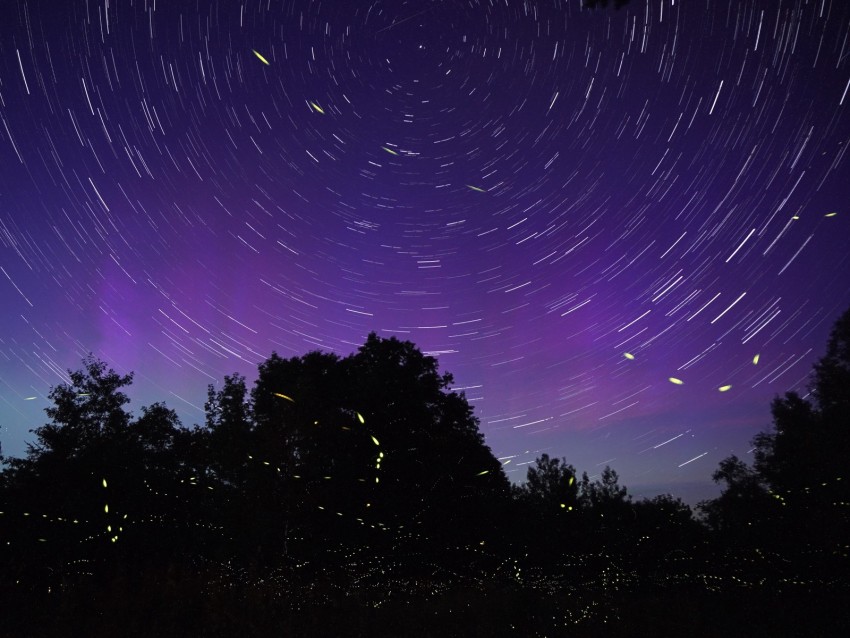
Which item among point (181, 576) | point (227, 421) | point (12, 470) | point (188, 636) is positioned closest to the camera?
point (188, 636)

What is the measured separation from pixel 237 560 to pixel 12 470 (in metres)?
9.17

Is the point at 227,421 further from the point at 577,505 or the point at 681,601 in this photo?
the point at 577,505

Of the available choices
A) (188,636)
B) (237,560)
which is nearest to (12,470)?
(237,560)

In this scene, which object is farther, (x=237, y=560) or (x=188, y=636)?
(x=237, y=560)

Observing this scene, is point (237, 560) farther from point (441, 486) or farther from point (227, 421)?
point (441, 486)

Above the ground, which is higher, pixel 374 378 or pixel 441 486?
pixel 374 378

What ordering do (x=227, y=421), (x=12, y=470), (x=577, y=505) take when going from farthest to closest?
(x=577, y=505), (x=227, y=421), (x=12, y=470)

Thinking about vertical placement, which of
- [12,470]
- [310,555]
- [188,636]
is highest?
[12,470]

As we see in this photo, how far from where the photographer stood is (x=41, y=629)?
6156 mm

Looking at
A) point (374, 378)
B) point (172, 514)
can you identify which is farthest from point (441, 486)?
point (172, 514)

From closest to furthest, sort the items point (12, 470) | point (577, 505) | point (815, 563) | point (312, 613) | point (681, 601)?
point (312, 613), point (681, 601), point (815, 563), point (12, 470), point (577, 505)

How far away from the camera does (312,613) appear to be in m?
7.18

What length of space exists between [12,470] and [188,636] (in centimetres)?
1714

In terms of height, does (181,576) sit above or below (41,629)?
above
